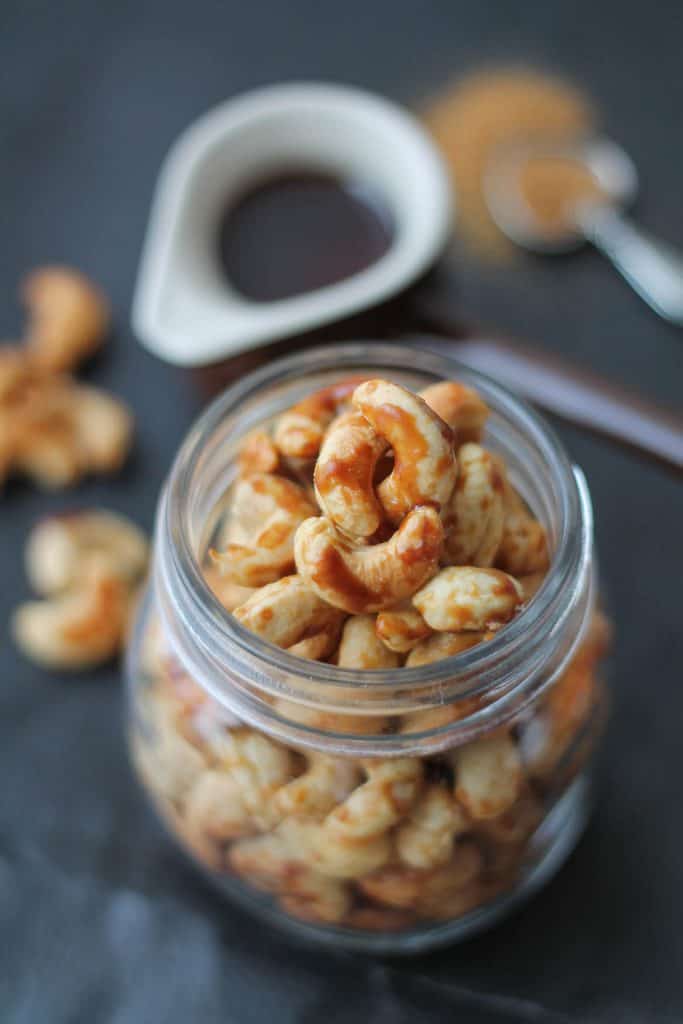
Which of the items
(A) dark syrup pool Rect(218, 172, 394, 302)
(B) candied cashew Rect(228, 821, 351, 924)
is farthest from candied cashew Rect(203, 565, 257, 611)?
(A) dark syrup pool Rect(218, 172, 394, 302)

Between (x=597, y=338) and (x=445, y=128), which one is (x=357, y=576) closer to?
(x=597, y=338)

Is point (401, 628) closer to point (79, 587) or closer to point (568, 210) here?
point (79, 587)

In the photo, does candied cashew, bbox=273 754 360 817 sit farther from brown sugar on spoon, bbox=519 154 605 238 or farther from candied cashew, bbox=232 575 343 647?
brown sugar on spoon, bbox=519 154 605 238

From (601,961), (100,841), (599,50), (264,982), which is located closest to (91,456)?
(100,841)

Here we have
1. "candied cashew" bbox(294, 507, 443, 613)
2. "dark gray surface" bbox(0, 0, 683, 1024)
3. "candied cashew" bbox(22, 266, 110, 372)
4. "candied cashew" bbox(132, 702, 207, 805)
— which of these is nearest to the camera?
"candied cashew" bbox(294, 507, 443, 613)

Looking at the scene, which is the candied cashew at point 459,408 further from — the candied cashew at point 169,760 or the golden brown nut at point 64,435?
the golden brown nut at point 64,435

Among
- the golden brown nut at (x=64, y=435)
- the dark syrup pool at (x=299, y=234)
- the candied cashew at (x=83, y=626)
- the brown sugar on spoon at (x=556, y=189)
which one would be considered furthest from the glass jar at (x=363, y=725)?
the brown sugar on spoon at (x=556, y=189)

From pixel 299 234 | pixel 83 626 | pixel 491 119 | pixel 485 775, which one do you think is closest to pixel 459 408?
pixel 485 775
